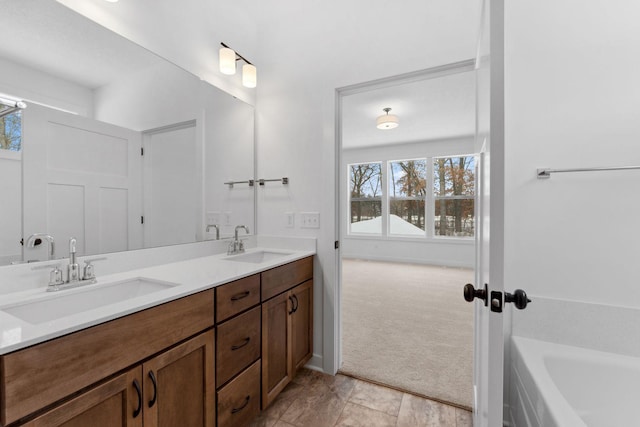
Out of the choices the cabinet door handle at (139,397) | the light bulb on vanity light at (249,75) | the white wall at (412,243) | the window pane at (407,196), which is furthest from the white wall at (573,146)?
the window pane at (407,196)

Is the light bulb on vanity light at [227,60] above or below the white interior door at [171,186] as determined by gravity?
above

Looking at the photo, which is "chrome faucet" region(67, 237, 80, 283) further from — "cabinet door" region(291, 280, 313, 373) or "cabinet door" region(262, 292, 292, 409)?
"cabinet door" region(291, 280, 313, 373)

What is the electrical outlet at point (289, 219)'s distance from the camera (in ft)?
7.06

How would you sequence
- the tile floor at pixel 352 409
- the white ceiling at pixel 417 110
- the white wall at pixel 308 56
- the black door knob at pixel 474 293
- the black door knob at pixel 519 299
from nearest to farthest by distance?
the black door knob at pixel 519 299
the black door knob at pixel 474 293
the tile floor at pixel 352 409
the white wall at pixel 308 56
the white ceiling at pixel 417 110

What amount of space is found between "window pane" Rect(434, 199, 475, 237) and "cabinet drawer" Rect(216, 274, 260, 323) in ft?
17.2

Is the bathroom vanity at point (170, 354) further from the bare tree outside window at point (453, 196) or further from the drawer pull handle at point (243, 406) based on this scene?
the bare tree outside window at point (453, 196)

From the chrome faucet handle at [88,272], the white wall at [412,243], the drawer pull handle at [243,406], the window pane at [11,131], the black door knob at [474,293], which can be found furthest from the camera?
the white wall at [412,243]

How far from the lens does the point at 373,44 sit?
1.84 meters

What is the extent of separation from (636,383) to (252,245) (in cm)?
224

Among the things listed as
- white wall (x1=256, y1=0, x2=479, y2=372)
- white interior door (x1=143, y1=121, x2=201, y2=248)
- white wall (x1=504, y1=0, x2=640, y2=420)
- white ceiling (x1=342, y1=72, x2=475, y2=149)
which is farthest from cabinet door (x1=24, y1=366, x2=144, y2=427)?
white ceiling (x1=342, y1=72, x2=475, y2=149)

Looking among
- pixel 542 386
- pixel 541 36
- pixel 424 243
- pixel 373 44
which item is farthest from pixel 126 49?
pixel 424 243

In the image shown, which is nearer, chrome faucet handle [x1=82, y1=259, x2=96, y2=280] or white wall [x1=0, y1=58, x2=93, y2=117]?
white wall [x1=0, y1=58, x2=93, y2=117]

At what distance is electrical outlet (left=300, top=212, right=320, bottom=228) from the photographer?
2.05m

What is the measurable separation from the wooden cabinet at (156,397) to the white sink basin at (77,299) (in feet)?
1.03
